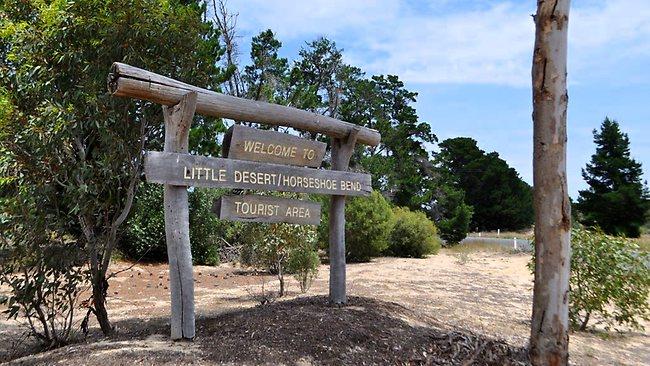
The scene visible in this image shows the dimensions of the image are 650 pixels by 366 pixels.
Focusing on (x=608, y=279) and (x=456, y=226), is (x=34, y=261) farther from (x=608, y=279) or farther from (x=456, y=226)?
(x=456, y=226)

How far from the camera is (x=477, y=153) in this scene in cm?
5091

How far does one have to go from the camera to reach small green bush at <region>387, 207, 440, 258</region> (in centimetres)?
2031

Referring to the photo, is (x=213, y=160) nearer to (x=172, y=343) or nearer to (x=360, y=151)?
(x=172, y=343)

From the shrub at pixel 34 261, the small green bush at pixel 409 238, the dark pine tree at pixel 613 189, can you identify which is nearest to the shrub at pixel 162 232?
the small green bush at pixel 409 238

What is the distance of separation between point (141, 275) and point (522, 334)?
9.48 m

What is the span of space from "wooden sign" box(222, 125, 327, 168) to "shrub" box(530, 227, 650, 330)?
4090 millimetres

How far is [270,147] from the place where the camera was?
5.60 meters

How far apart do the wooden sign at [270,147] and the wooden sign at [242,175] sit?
0.11 metres

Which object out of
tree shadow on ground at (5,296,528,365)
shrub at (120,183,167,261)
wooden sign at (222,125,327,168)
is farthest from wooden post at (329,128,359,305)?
shrub at (120,183,167,261)

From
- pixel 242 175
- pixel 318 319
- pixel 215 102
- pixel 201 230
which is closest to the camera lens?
pixel 215 102

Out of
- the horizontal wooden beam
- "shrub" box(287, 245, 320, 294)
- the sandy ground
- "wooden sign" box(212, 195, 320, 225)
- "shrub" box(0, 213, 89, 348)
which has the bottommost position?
the sandy ground

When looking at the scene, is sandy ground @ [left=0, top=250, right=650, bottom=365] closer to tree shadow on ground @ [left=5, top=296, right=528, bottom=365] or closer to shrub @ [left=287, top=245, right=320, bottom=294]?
tree shadow on ground @ [left=5, top=296, right=528, bottom=365]

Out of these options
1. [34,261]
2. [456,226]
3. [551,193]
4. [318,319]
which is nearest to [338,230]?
[318,319]

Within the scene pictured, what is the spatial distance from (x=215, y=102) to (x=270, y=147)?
0.77 meters
